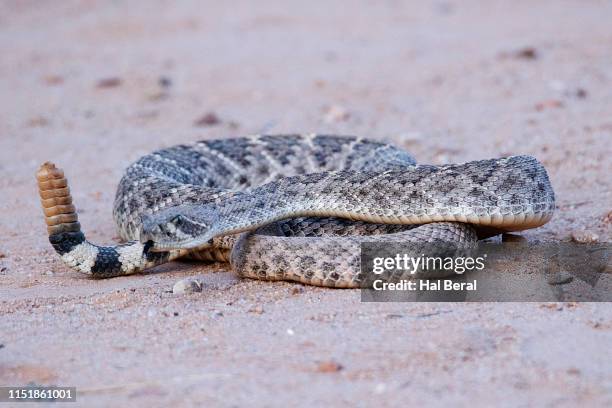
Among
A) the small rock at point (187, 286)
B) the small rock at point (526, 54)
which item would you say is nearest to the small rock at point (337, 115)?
the small rock at point (526, 54)

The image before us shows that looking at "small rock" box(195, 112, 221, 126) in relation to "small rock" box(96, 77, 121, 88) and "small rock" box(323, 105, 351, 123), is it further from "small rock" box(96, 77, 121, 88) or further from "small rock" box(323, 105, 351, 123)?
"small rock" box(96, 77, 121, 88)

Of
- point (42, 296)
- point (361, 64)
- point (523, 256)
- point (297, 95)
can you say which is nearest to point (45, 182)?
point (42, 296)

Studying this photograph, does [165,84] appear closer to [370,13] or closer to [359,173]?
[370,13]

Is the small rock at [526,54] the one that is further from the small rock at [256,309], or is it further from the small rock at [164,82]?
the small rock at [256,309]

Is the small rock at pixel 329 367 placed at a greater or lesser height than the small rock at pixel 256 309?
lesser

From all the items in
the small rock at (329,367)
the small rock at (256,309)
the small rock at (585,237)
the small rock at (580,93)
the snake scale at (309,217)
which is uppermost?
the small rock at (580,93)

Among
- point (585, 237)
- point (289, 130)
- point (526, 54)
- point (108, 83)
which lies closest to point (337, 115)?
point (289, 130)
